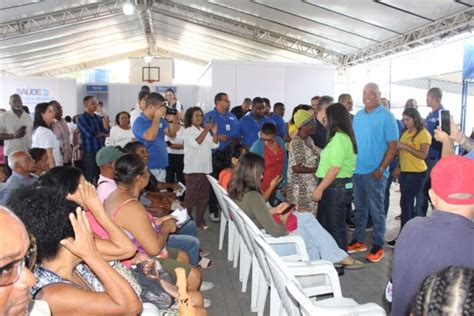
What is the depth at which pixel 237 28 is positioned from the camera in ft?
46.4

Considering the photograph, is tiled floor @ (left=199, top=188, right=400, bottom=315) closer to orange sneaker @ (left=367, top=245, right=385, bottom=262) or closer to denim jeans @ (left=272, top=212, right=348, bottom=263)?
orange sneaker @ (left=367, top=245, right=385, bottom=262)

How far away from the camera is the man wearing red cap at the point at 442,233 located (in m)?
1.59

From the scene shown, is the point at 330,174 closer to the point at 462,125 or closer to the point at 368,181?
the point at 368,181

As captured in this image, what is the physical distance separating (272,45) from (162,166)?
34.1 feet

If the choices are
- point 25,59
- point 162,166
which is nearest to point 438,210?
point 162,166

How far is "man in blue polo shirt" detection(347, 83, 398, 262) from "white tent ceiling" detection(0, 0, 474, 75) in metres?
4.68

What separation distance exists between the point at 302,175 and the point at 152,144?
1.53 m

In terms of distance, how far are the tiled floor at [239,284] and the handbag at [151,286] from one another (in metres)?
1.02

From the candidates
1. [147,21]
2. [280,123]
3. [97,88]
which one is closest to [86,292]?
[280,123]

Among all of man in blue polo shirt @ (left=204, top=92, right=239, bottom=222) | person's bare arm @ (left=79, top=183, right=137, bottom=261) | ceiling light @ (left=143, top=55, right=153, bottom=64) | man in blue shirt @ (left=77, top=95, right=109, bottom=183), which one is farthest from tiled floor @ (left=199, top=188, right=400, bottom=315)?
ceiling light @ (left=143, top=55, right=153, bottom=64)

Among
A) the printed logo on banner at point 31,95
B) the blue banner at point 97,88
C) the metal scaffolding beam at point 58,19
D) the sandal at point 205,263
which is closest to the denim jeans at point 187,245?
the sandal at point 205,263

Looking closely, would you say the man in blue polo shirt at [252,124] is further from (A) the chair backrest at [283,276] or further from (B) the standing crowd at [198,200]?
(A) the chair backrest at [283,276]

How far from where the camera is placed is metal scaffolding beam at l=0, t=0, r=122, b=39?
40.3ft

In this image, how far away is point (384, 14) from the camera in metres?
9.27
